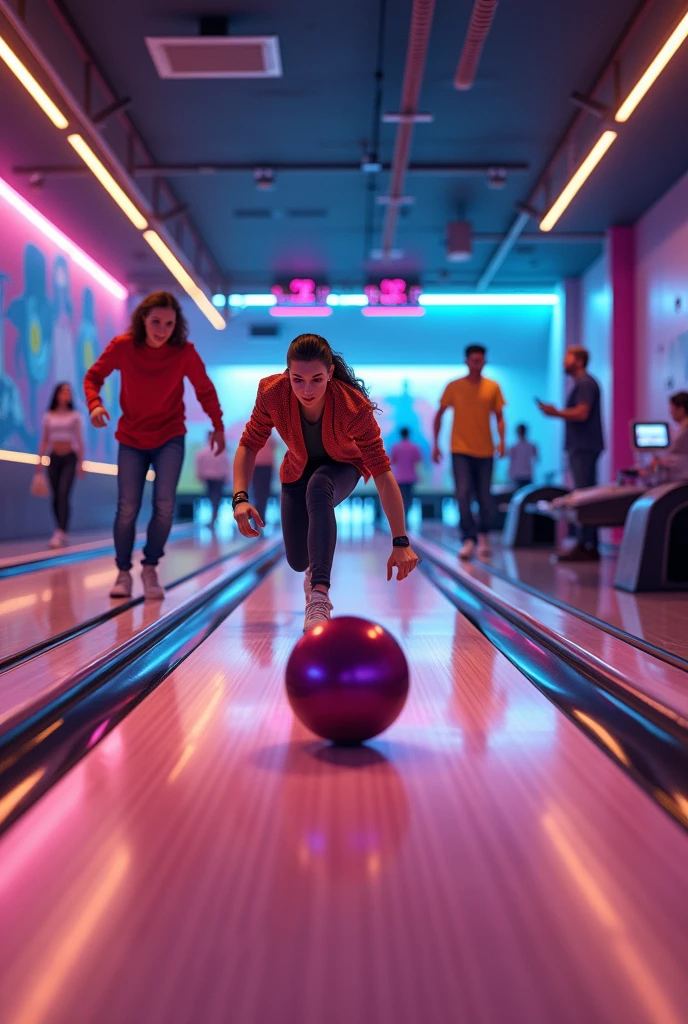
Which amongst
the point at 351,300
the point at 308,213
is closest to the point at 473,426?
the point at 308,213

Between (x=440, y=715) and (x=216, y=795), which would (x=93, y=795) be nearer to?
(x=216, y=795)

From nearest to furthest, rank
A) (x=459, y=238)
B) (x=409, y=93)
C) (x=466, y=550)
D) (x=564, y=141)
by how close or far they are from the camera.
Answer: (x=409, y=93) < (x=466, y=550) < (x=564, y=141) < (x=459, y=238)

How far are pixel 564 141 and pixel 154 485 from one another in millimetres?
6754

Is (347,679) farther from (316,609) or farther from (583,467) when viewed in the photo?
(583,467)

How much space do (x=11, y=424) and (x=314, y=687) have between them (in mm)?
9475

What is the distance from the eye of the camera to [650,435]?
757 centimetres

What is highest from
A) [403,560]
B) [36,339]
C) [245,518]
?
[36,339]

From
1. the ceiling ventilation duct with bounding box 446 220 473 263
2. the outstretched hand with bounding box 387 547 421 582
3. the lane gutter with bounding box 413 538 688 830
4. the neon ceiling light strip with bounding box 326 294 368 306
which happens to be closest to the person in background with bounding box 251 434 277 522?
the ceiling ventilation duct with bounding box 446 220 473 263

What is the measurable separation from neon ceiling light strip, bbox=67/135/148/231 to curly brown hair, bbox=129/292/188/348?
3497 millimetres

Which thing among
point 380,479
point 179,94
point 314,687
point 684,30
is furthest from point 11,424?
point 314,687

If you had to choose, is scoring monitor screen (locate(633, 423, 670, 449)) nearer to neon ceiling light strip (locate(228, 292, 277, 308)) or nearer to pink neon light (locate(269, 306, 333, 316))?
pink neon light (locate(269, 306, 333, 316))

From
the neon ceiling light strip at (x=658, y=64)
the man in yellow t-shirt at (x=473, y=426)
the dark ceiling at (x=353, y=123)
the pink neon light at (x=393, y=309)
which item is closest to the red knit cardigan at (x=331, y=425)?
the man in yellow t-shirt at (x=473, y=426)

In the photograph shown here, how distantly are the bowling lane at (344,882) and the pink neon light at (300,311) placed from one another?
14.9 meters

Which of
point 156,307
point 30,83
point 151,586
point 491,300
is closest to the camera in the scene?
point 156,307
